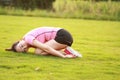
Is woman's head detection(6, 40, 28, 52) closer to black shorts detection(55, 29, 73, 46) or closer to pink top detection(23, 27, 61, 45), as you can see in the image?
pink top detection(23, 27, 61, 45)

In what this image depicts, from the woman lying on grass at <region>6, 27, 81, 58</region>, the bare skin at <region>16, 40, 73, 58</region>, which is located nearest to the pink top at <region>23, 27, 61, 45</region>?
the woman lying on grass at <region>6, 27, 81, 58</region>

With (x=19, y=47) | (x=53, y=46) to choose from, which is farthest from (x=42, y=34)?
(x=19, y=47)

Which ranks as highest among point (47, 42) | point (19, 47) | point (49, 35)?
point (49, 35)

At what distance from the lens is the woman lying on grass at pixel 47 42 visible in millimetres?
8477

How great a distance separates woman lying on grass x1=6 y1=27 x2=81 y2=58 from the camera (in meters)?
8.48

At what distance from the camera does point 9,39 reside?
11.9m

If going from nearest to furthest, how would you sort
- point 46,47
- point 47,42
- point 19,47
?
point 46,47 < point 47,42 < point 19,47

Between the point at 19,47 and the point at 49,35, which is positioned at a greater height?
the point at 49,35

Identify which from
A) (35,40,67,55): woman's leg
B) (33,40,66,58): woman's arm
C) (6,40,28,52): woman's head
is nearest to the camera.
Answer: (33,40,66,58): woman's arm

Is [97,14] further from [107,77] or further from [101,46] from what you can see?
[107,77]

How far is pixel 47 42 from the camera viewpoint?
8.61 m

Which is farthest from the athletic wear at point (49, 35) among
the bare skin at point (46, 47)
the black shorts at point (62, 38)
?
the bare skin at point (46, 47)

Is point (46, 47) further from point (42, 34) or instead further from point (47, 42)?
point (42, 34)

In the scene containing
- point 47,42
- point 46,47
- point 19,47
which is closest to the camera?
point 46,47
